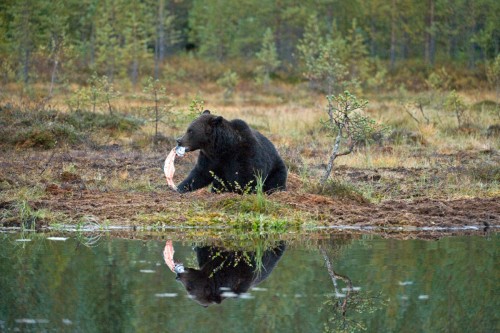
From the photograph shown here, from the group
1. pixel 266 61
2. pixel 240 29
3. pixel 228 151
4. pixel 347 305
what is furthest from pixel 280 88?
pixel 347 305

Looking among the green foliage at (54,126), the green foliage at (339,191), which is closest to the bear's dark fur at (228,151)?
the green foliage at (339,191)

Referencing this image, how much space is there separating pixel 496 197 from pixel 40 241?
7263mm

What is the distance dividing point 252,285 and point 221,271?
672mm

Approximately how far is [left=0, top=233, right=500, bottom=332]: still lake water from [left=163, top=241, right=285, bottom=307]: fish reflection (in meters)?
0.01

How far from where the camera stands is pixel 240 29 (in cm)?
7150

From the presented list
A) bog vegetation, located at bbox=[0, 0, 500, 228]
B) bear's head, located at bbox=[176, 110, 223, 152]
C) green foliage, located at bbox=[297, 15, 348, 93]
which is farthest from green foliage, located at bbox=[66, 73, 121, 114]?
bear's head, located at bbox=[176, 110, 223, 152]

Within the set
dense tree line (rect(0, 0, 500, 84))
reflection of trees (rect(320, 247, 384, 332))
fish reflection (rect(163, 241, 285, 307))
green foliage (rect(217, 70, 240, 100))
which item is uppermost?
reflection of trees (rect(320, 247, 384, 332))

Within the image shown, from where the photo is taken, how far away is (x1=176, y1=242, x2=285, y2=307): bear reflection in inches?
288

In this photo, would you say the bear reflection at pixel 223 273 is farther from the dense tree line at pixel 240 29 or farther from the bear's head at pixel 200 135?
the dense tree line at pixel 240 29

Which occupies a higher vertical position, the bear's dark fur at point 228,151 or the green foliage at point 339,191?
the bear's dark fur at point 228,151

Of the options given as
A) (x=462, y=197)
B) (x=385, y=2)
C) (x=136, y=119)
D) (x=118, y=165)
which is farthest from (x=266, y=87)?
(x=462, y=197)

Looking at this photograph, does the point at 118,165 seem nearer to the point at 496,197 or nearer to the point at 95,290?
the point at 496,197

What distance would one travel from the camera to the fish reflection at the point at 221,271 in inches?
289

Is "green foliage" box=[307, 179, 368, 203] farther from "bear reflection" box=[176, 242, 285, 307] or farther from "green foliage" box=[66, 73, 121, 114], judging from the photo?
"green foliage" box=[66, 73, 121, 114]
